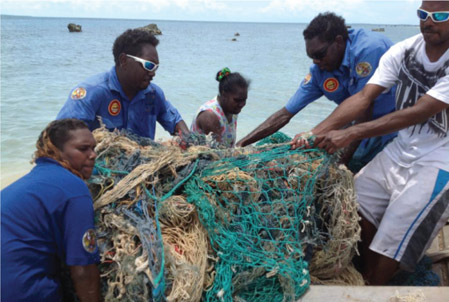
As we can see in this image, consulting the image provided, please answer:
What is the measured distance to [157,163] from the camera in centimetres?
239

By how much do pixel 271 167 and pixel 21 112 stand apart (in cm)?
988

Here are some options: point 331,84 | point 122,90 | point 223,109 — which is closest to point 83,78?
point 223,109

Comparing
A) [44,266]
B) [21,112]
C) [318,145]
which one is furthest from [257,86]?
[44,266]

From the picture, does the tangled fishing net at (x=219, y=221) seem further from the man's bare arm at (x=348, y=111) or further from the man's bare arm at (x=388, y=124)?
the man's bare arm at (x=348, y=111)

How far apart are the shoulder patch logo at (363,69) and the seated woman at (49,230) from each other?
2.60 m

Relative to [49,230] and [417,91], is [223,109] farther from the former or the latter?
[49,230]

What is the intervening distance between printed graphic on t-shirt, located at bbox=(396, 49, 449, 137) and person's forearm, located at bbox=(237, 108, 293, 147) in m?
1.35

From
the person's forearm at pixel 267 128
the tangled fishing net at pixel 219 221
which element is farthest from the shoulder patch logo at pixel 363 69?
the tangled fishing net at pixel 219 221

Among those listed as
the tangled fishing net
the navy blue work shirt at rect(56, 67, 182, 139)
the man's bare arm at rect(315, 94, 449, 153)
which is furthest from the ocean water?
the man's bare arm at rect(315, 94, 449, 153)

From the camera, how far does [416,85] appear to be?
287cm

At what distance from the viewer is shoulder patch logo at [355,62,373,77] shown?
3.55 metres

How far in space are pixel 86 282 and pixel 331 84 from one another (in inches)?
114

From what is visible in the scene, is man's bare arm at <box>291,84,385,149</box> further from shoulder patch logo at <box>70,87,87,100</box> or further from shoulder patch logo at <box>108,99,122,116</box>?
shoulder patch logo at <box>70,87,87,100</box>

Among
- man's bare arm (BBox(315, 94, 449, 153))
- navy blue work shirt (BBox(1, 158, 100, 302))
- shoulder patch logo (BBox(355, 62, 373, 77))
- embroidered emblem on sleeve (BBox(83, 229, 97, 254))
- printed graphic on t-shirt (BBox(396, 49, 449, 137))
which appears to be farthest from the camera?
shoulder patch logo (BBox(355, 62, 373, 77))
